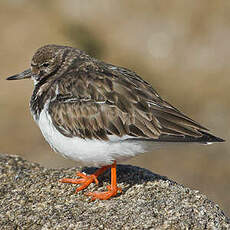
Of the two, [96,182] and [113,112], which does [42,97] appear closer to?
[113,112]

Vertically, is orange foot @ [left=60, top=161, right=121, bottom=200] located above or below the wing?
below

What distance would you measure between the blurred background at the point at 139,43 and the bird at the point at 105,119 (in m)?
8.42

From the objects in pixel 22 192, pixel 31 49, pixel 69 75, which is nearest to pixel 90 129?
pixel 69 75

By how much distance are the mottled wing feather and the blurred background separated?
8.53 meters

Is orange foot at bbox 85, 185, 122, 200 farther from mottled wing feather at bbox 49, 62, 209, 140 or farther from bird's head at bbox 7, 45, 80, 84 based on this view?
bird's head at bbox 7, 45, 80, 84

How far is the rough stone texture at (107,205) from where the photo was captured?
6520 mm

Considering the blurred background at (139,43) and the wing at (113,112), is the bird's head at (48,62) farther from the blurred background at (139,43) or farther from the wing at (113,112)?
the blurred background at (139,43)

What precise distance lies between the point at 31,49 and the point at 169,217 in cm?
1295

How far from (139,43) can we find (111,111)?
12704 millimetres

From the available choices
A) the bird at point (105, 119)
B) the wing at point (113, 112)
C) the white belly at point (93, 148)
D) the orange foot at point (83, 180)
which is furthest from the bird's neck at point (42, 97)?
the orange foot at point (83, 180)

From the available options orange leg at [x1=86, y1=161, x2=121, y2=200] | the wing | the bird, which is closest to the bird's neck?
the bird

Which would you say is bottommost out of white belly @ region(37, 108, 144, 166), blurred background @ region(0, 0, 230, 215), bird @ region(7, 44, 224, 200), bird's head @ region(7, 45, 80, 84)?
blurred background @ region(0, 0, 230, 215)

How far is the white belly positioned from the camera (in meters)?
6.82

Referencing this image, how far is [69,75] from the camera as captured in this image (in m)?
7.46
